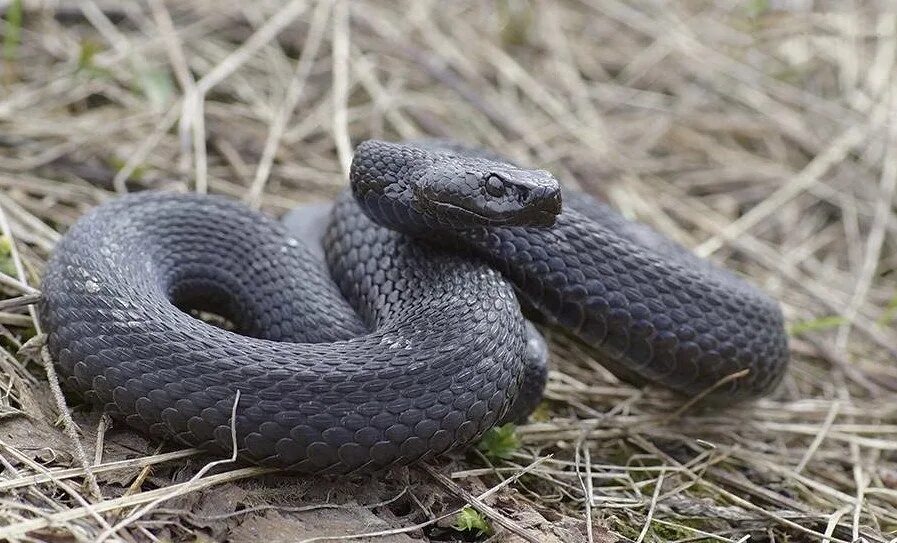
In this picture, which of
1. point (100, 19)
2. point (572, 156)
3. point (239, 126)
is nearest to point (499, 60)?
point (572, 156)

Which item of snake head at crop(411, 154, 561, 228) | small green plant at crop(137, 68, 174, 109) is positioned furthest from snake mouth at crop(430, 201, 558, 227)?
small green plant at crop(137, 68, 174, 109)

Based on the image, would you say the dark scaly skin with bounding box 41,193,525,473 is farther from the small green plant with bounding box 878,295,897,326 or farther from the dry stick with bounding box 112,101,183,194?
the small green plant with bounding box 878,295,897,326

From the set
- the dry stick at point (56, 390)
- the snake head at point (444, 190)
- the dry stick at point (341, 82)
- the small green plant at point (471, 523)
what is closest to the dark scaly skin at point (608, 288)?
the snake head at point (444, 190)

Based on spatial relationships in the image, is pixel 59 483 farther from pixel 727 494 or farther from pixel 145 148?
pixel 145 148

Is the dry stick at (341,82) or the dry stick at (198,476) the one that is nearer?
the dry stick at (198,476)

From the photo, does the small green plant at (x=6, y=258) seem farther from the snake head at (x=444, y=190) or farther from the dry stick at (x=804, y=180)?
the dry stick at (x=804, y=180)
